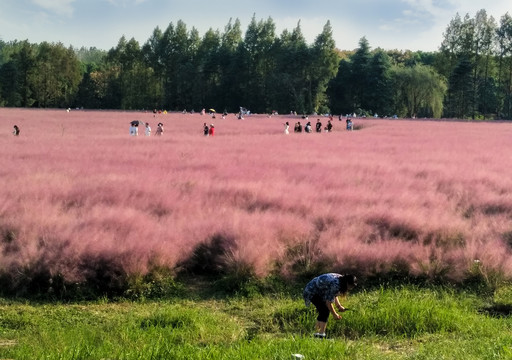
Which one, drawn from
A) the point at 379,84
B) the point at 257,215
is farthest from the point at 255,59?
the point at 257,215

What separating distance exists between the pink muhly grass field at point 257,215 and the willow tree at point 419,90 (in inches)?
2425

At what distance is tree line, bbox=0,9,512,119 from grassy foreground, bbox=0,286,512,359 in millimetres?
75567

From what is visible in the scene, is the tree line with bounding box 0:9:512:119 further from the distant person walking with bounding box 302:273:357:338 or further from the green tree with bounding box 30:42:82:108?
the distant person walking with bounding box 302:273:357:338

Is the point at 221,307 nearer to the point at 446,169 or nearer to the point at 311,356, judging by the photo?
the point at 311,356

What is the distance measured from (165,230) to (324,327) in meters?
4.23

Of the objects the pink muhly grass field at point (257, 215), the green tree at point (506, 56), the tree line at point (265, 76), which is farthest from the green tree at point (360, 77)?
the pink muhly grass field at point (257, 215)

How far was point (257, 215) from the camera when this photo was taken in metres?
10.4

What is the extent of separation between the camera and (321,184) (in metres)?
Answer: 14.3

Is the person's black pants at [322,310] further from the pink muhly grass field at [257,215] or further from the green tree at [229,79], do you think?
the green tree at [229,79]

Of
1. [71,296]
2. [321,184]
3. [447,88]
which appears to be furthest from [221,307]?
[447,88]

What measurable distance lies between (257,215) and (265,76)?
84910mm

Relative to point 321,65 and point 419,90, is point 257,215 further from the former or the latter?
point 321,65

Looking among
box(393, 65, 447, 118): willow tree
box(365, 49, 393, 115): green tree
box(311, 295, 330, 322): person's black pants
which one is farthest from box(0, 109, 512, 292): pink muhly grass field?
box(365, 49, 393, 115): green tree

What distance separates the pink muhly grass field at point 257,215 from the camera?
8375 mm
